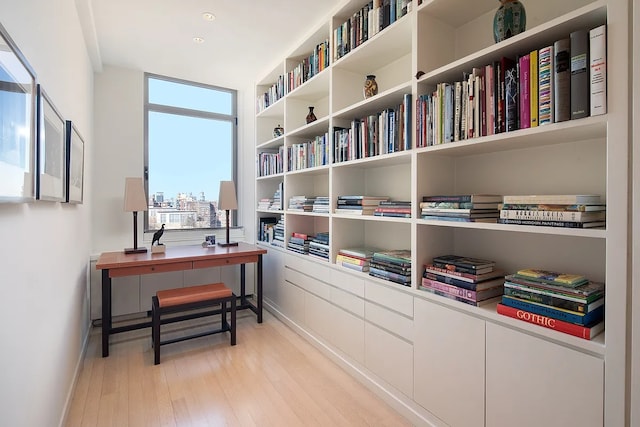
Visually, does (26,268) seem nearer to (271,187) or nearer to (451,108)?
(451,108)

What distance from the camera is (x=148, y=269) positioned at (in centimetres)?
268

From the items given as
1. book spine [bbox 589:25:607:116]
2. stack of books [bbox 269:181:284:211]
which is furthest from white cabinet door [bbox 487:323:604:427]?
stack of books [bbox 269:181:284:211]

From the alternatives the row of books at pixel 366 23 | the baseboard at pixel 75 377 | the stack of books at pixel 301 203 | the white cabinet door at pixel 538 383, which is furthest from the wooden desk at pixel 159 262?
the white cabinet door at pixel 538 383

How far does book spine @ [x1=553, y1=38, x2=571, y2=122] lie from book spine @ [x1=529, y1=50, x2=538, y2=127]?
0.25 ft

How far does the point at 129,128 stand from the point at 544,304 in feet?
12.9

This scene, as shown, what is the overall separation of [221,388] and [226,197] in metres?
1.95

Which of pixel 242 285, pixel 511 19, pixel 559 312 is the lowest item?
pixel 242 285

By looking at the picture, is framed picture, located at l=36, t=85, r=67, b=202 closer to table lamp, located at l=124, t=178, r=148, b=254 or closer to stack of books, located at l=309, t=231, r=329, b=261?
table lamp, located at l=124, t=178, r=148, b=254

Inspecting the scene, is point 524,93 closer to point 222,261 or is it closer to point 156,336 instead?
point 222,261

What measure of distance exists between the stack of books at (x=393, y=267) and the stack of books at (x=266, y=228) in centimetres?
171

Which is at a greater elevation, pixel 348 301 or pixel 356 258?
pixel 356 258

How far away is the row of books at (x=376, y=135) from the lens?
185 centimetres

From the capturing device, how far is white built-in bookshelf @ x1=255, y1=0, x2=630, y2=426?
42.2 inches

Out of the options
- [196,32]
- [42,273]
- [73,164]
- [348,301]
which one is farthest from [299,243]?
[196,32]
